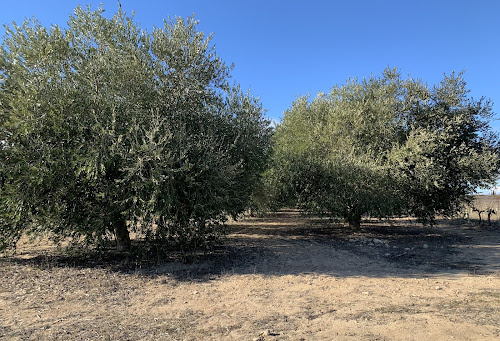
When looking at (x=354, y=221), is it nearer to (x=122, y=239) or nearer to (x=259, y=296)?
(x=259, y=296)

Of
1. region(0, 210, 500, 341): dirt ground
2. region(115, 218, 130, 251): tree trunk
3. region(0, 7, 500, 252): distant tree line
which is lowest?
region(0, 210, 500, 341): dirt ground

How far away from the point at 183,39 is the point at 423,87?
35.9 ft

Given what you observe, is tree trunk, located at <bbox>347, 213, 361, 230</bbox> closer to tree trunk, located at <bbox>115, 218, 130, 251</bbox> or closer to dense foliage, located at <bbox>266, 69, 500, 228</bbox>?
dense foliage, located at <bbox>266, 69, 500, 228</bbox>

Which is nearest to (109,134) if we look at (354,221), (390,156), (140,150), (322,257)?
(140,150)

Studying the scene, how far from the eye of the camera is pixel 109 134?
741 centimetres

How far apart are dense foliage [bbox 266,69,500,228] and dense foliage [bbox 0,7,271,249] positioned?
15.7 ft

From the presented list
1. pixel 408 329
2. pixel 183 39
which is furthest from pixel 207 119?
pixel 408 329

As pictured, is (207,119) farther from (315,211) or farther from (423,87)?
(423,87)

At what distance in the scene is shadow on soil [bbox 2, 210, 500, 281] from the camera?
888cm

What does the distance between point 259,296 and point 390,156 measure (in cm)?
915

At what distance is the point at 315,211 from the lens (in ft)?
44.9

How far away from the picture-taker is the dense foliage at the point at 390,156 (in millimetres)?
13086

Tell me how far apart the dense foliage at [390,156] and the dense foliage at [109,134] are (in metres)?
4.78

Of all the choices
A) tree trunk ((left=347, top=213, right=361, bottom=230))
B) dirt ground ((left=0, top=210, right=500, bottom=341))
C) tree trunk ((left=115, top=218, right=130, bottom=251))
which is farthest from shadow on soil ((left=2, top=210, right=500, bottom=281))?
tree trunk ((left=115, top=218, right=130, bottom=251))
